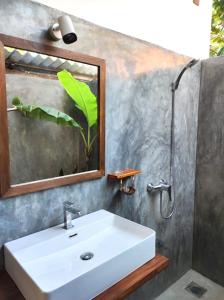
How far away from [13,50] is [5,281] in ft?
3.66

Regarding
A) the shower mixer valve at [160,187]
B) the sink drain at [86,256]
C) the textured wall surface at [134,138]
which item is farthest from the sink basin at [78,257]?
the shower mixer valve at [160,187]

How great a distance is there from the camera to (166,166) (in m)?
2.05

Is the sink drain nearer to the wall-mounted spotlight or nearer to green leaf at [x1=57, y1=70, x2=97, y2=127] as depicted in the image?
green leaf at [x1=57, y1=70, x2=97, y2=127]

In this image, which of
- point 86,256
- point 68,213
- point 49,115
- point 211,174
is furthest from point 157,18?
point 86,256

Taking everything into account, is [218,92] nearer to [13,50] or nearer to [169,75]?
[169,75]

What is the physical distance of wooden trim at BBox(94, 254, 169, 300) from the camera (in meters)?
0.97

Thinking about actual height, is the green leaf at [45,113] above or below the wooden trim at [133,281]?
above

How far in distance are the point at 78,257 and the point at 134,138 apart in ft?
3.03

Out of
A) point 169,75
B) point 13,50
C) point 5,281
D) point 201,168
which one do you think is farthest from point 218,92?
point 5,281

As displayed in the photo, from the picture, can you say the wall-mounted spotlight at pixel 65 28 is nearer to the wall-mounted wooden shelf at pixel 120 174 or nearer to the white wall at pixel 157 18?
the white wall at pixel 157 18

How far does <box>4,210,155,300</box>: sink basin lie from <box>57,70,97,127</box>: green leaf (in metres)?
0.65

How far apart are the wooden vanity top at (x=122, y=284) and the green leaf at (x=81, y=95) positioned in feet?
2.91

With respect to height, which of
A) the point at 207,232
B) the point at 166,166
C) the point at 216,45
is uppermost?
the point at 216,45

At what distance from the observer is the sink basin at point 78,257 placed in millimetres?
902
